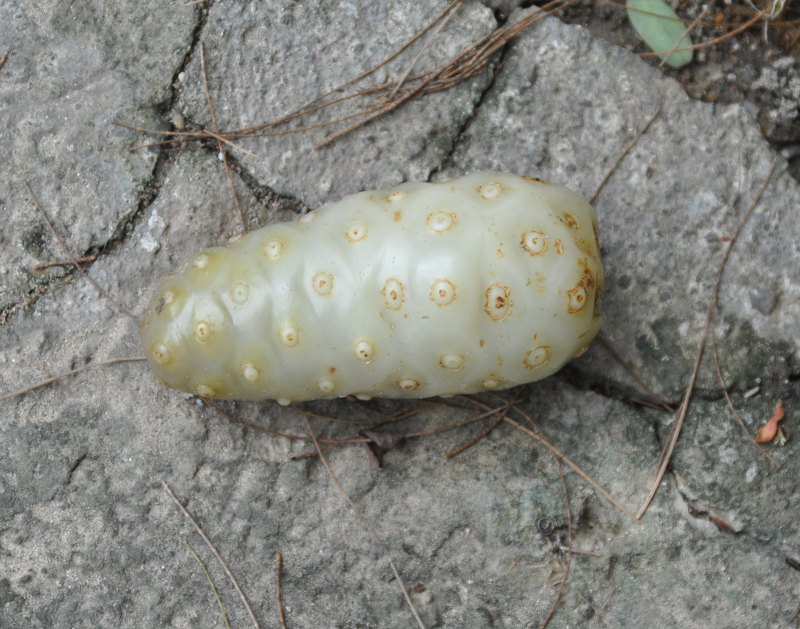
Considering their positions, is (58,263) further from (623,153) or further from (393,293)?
Result: (623,153)

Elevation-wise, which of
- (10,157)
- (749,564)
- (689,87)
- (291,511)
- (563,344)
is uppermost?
(10,157)

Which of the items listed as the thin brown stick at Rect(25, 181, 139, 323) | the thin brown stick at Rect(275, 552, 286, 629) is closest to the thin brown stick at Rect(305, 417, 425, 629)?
the thin brown stick at Rect(275, 552, 286, 629)

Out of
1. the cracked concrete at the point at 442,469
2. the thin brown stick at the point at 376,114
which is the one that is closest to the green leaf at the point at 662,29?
the cracked concrete at the point at 442,469

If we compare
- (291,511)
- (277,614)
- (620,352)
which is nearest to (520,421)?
(620,352)

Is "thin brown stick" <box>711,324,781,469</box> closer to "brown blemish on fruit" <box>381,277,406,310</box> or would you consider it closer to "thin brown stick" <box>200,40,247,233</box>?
"brown blemish on fruit" <box>381,277,406,310</box>

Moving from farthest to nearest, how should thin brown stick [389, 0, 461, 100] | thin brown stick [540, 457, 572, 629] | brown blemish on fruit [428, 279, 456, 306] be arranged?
thin brown stick [389, 0, 461, 100] → thin brown stick [540, 457, 572, 629] → brown blemish on fruit [428, 279, 456, 306]

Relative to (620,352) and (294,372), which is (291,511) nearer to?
(294,372)
